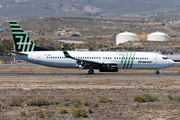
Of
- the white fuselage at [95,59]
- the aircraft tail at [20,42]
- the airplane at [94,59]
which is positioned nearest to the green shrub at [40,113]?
the airplane at [94,59]

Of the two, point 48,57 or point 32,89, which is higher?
point 48,57

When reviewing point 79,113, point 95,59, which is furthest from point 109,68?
point 79,113

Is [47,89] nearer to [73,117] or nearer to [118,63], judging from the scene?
[73,117]

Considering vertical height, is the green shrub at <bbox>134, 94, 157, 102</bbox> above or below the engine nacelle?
below

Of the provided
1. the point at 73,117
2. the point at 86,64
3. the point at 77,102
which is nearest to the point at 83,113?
the point at 73,117

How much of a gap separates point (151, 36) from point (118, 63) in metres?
110

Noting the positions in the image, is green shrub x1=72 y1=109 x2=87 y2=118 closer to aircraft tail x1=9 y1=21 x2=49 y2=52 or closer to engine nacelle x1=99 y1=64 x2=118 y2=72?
engine nacelle x1=99 y1=64 x2=118 y2=72

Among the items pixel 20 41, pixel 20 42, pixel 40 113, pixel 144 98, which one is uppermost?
pixel 20 41

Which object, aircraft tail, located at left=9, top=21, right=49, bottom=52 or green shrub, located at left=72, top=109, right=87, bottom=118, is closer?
green shrub, located at left=72, top=109, right=87, bottom=118

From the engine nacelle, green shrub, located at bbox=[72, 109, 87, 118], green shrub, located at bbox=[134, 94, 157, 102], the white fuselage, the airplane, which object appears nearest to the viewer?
green shrub, located at bbox=[72, 109, 87, 118]

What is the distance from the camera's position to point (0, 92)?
2908 cm

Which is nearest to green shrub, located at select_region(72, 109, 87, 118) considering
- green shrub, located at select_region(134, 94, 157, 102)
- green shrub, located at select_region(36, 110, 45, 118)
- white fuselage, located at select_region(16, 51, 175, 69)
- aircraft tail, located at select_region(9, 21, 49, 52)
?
green shrub, located at select_region(36, 110, 45, 118)

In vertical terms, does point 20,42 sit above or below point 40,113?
above

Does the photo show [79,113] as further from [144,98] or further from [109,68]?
[109,68]
